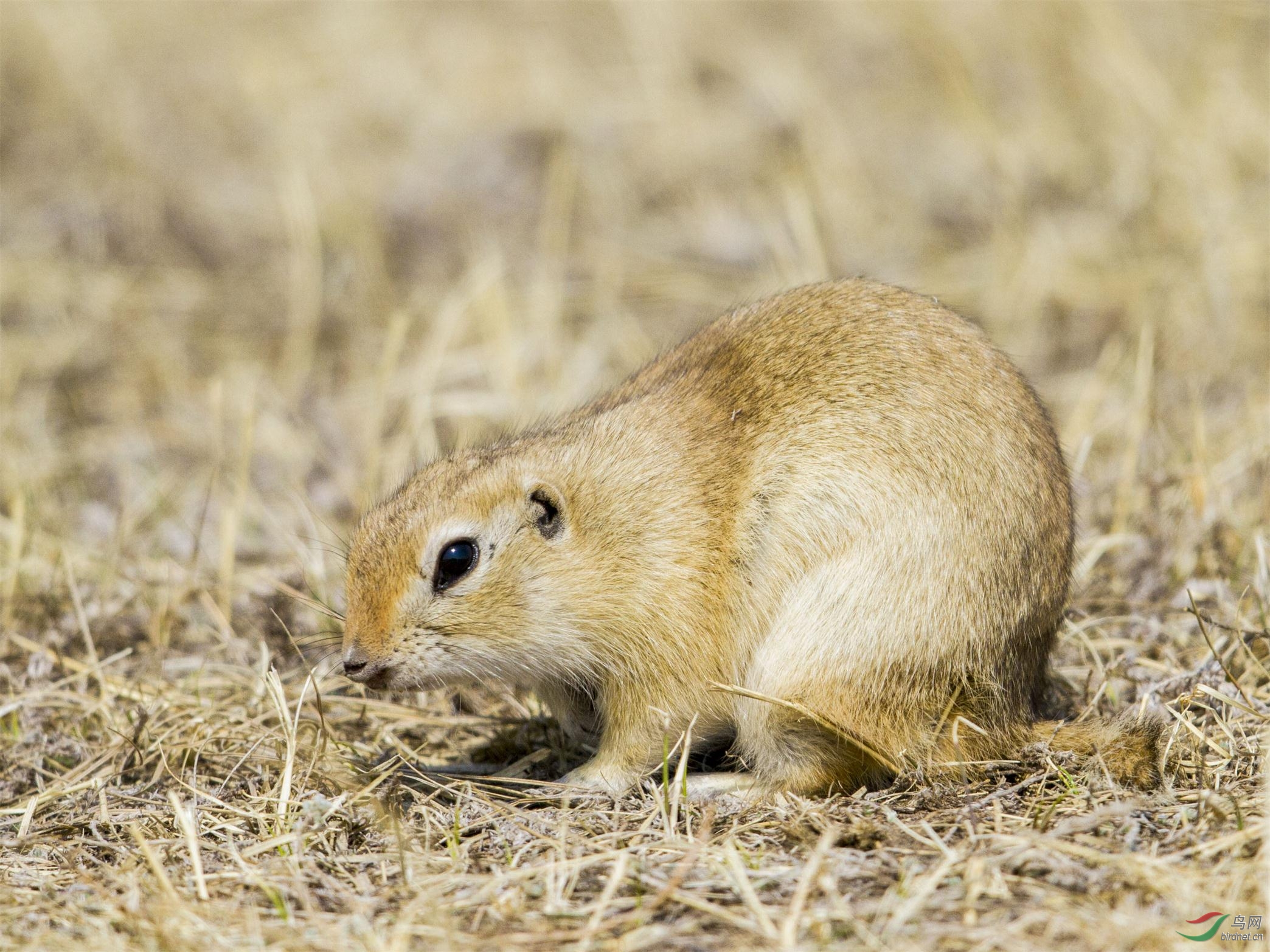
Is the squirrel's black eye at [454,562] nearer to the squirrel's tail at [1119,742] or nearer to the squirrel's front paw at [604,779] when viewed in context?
the squirrel's front paw at [604,779]

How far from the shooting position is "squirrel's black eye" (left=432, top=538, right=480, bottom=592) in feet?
13.0

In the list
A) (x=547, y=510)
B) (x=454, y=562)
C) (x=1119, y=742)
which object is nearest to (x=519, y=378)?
(x=547, y=510)

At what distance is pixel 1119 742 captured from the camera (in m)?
3.78

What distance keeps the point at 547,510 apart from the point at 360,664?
0.73 m

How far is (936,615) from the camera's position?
12.2 ft

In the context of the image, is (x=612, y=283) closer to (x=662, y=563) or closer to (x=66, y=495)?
(x=66, y=495)

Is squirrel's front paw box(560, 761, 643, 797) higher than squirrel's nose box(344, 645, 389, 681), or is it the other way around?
squirrel's nose box(344, 645, 389, 681)

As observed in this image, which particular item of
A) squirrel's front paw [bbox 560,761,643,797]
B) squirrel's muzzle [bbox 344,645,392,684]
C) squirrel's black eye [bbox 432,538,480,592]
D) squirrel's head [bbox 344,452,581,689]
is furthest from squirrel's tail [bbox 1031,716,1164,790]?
squirrel's muzzle [bbox 344,645,392,684]

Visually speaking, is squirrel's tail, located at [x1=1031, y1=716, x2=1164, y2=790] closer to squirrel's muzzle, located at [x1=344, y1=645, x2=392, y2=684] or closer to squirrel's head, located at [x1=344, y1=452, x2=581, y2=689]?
squirrel's head, located at [x1=344, y1=452, x2=581, y2=689]

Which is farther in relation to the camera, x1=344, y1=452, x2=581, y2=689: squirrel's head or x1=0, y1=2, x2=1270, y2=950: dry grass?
x1=344, y1=452, x2=581, y2=689: squirrel's head

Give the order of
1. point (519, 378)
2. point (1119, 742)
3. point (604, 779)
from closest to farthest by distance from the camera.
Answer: point (1119, 742) → point (604, 779) → point (519, 378)

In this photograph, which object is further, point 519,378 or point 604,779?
point 519,378

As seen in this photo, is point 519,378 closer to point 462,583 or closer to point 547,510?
point 547,510

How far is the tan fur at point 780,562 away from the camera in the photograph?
3756 millimetres
